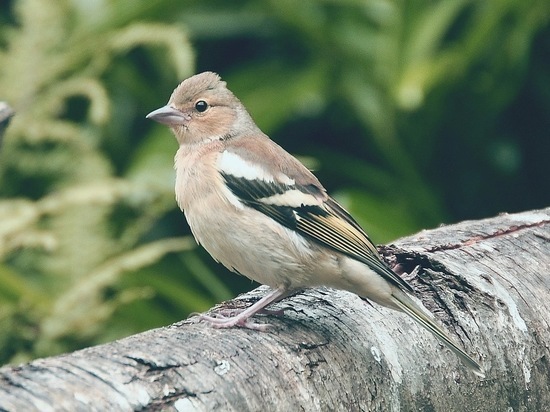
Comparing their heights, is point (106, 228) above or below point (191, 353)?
above

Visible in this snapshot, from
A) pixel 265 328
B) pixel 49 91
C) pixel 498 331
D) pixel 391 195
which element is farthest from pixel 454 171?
pixel 265 328

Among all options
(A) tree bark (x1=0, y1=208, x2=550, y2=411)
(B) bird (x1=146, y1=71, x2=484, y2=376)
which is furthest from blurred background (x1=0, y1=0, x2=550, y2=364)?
(A) tree bark (x1=0, y1=208, x2=550, y2=411)

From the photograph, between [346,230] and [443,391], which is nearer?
[443,391]

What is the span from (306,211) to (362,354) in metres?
0.71

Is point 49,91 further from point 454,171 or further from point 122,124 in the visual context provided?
point 454,171

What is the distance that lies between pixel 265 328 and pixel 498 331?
2.48 ft

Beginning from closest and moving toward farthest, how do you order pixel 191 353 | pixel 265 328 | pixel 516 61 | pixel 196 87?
pixel 191 353
pixel 265 328
pixel 196 87
pixel 516 61

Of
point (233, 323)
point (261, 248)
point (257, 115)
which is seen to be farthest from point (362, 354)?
point (257, 115)

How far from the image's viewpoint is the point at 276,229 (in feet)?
10.0

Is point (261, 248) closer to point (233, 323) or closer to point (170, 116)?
point (233, 323)

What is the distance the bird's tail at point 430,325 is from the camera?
103 inches

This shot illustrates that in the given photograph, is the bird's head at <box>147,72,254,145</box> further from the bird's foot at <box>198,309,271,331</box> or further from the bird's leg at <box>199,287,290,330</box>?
the bird's foot at <box>198,309,271,331</box>

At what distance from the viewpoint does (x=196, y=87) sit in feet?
12.1

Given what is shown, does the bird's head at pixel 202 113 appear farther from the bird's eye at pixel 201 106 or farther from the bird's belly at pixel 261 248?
the bird's belly at pixel 261 248
